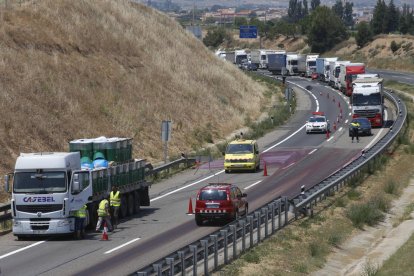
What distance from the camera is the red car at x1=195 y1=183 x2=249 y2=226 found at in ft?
112

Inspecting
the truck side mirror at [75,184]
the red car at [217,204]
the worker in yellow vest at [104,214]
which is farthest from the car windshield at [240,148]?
the truck side mirror at [75,184]

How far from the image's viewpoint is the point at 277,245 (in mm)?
31312

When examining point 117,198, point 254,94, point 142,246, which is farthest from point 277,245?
point 254,94

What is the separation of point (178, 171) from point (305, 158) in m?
8.90

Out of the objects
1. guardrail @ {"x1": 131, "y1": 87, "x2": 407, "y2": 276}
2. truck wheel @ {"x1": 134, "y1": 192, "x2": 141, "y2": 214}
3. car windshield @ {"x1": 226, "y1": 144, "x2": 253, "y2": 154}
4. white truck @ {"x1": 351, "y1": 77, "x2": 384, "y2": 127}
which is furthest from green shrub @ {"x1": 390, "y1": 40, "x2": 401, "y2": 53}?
truck wheel @ {"x1": 134, "y1": 192, "x2": 141, "y2": 214}

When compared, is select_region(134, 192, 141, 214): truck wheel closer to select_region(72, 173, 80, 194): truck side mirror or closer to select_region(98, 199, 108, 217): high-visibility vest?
select_region(98, 199, 108, 217): high-visibility vest

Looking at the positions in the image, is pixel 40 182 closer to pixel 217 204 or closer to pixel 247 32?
pixel 217 204

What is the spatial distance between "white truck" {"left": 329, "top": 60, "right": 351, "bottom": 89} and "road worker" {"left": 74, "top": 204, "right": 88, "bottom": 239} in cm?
7100

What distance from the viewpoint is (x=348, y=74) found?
9450cm

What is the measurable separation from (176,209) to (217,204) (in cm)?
641

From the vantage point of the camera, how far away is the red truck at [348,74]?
92312 mm

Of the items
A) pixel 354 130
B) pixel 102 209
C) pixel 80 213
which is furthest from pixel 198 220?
pixel 354 130

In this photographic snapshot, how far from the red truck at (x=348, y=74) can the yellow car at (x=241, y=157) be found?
40.4 m

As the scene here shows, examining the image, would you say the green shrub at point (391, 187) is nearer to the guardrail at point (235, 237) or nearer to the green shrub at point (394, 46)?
the guardrail at point (235, 237)
